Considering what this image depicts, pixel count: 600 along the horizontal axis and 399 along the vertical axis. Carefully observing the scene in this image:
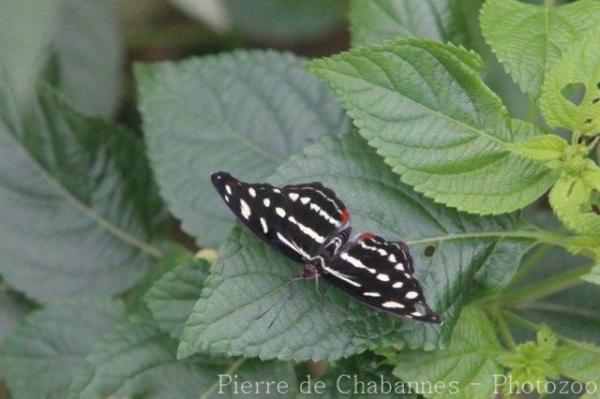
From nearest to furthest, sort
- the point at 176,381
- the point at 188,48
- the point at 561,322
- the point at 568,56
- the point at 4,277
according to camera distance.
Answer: the point at 568,56 < the point at 176,381 < the point at 561,322 < the point at 4,277 < the point at 188,48

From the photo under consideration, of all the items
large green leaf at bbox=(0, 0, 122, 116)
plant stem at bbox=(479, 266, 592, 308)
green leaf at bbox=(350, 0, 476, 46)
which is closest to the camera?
plant stem at bbox=(479, 266, 592, 308)

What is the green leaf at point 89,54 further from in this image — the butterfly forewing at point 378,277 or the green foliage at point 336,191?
the butterfly forewing at point 378,277

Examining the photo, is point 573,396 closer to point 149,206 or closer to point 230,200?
point 230,200

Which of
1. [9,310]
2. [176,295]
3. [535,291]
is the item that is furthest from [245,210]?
[9,310]

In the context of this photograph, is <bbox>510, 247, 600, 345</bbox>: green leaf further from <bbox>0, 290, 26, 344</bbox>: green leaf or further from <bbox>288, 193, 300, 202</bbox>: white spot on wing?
<bbox>0, 290, 26, 344</bbox>: green leaf

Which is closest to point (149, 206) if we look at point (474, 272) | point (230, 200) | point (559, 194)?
point (230, 200)

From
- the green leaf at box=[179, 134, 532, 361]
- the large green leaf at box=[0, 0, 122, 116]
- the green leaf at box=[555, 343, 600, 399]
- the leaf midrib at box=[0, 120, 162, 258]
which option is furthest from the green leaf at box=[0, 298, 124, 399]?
the green leaf at box=[555, 343, 600, 399]

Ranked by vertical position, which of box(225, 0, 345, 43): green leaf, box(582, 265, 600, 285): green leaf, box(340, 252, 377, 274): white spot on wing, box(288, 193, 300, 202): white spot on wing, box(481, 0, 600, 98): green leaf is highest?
box(225, 0, 345, 43): green leaf
